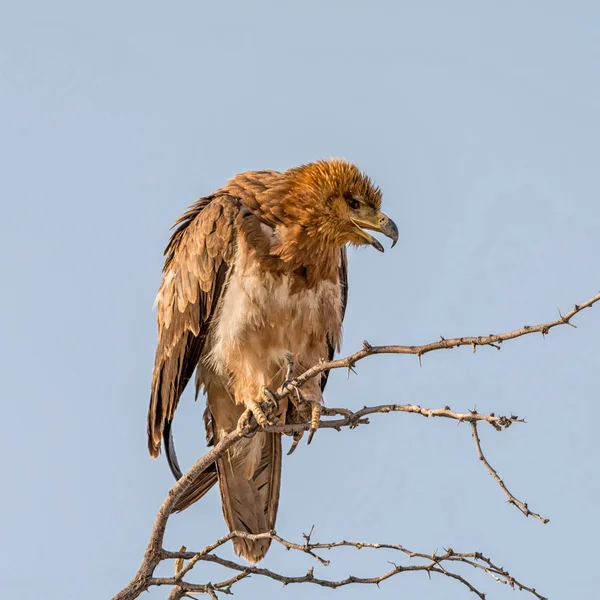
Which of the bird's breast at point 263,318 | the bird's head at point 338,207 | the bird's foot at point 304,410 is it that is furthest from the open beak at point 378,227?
the bird's foot at point 304,410

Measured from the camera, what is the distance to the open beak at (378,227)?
6477 mm

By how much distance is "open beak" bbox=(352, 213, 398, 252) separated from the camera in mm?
6477

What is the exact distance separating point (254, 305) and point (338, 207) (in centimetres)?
89

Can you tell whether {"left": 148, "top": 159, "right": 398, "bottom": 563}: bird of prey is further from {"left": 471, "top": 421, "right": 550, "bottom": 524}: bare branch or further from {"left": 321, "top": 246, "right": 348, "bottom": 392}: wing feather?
{"left": 471, "top": 421, "right": 550, "bottom": 524}: bare branch

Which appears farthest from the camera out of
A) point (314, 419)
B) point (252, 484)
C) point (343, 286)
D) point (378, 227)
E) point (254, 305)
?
point (343, 286)

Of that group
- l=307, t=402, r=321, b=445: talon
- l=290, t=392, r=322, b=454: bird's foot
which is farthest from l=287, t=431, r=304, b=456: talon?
l=307, t=402, r=321, b=445: talon

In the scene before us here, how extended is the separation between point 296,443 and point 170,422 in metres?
0.88

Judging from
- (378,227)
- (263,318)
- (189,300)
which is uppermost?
(378,227)

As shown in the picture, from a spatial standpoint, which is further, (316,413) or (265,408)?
(265,408)

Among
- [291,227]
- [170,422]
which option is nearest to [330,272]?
[291,227]

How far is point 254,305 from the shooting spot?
20.9ft

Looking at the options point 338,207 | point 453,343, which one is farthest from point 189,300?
point 453,343

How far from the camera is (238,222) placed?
21.5 feet

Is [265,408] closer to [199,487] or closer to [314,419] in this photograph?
[314,419]
